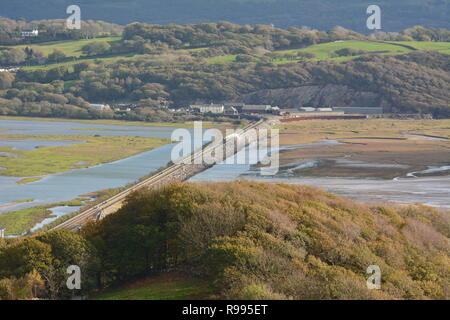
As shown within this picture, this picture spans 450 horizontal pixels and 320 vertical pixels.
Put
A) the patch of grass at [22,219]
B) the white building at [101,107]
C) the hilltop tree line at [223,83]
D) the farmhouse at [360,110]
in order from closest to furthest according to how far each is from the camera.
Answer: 1. the patch of grass at [22,219]
2. the farmhouse at [360,110]
3. the white building at [101,107]
4. the hilltop tree line at [223,83]

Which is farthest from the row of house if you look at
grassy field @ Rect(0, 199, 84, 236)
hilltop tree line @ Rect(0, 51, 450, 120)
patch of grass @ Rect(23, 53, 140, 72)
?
grassy field @ Rect(0, 199, 84, 236)

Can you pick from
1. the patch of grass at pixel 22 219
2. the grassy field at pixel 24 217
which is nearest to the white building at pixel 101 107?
the grassy field at pixel 24 217

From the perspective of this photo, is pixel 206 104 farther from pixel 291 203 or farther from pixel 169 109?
pixel 291 203

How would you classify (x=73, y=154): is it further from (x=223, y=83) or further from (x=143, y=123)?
(x=223, y=83)

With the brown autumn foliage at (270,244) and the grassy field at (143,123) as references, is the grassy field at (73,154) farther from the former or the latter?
the brown autumn foliage at (270,244)

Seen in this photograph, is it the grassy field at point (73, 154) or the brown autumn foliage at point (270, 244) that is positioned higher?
the brown autumn foliage at point (270, 244)

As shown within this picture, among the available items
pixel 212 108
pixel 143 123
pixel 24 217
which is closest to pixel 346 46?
pixel 212 108
